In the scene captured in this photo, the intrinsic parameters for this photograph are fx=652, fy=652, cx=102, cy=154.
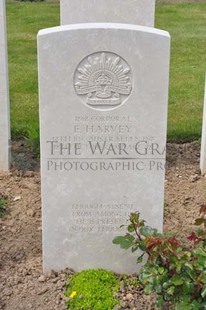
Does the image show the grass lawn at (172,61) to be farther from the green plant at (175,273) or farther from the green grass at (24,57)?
the green plant at (175,273)

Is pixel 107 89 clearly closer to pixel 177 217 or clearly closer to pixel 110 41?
pixel 110 41

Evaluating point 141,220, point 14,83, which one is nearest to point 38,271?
point 141,220

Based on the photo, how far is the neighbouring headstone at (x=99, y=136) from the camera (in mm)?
3436

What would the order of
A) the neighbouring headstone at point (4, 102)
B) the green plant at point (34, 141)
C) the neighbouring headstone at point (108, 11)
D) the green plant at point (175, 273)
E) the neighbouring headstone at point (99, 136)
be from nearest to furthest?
the green plant at point (175, 273) → the neighbouring headstone at point (99, 136) → the neighbouring headstone at point (4, 102) → the neighbouring headstone at point (108, 11) → the green plant at point (34, 141)

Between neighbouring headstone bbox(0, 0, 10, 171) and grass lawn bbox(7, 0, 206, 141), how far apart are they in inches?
22.1

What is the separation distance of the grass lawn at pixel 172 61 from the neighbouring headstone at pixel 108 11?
1080mm

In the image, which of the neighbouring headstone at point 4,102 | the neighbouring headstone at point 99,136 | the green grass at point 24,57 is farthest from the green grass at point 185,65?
the neighbouring headstone at point 99,136

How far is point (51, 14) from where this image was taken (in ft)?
39.9

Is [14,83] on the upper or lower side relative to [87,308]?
upper

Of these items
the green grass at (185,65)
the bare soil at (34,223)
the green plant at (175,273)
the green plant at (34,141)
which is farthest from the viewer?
the green grass at (185,65)

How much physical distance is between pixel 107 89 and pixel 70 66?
23 centimetres

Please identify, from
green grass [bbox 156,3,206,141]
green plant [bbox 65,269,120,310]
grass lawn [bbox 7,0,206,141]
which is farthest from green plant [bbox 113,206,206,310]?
green grass [bbox 156,3,206,141]

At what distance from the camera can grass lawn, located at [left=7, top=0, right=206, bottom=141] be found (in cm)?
639

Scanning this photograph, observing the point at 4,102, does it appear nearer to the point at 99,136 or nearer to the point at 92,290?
the point at 99,136
